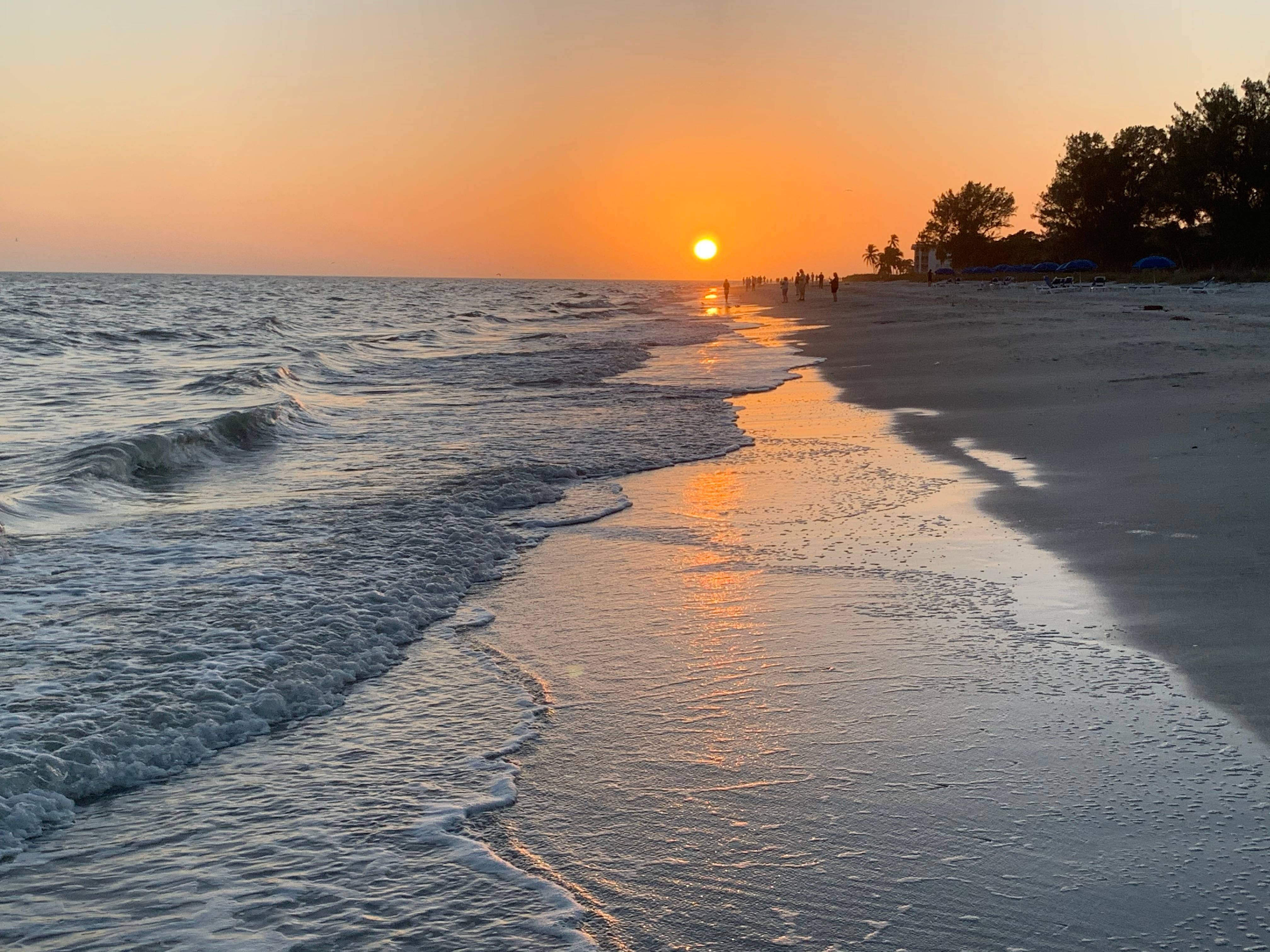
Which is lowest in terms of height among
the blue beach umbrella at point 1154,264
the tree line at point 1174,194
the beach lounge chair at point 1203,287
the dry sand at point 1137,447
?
the dry sand at point 1137,447

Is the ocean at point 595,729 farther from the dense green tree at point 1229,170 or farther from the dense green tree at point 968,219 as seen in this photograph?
the dense green tree at point 968,219

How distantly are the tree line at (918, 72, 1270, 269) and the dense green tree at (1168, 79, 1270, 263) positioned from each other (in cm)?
5

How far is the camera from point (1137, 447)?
398 inches

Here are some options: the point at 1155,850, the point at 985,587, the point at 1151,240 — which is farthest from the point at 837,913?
the point at 1151,240

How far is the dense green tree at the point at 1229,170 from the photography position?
57.8 m

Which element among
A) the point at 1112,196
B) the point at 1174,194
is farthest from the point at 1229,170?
the point at 1112,196

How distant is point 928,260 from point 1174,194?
193 ft

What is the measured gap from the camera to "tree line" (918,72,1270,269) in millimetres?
58562

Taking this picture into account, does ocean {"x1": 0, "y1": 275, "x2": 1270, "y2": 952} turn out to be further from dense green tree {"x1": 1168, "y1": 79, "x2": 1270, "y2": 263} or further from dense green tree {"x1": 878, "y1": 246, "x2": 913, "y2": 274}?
dense green tree {"x1": 878, "y1": 246, "x2": 913, "y2": 274}

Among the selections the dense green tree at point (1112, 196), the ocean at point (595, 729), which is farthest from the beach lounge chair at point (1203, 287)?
the ocean at point (595, 729)

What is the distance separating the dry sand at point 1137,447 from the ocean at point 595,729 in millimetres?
296

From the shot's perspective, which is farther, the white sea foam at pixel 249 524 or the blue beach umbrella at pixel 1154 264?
the blue beach umbrella at pixel 1154 264

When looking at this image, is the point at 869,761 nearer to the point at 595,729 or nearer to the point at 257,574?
the point at 595,729

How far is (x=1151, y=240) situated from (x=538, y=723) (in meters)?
78.2
